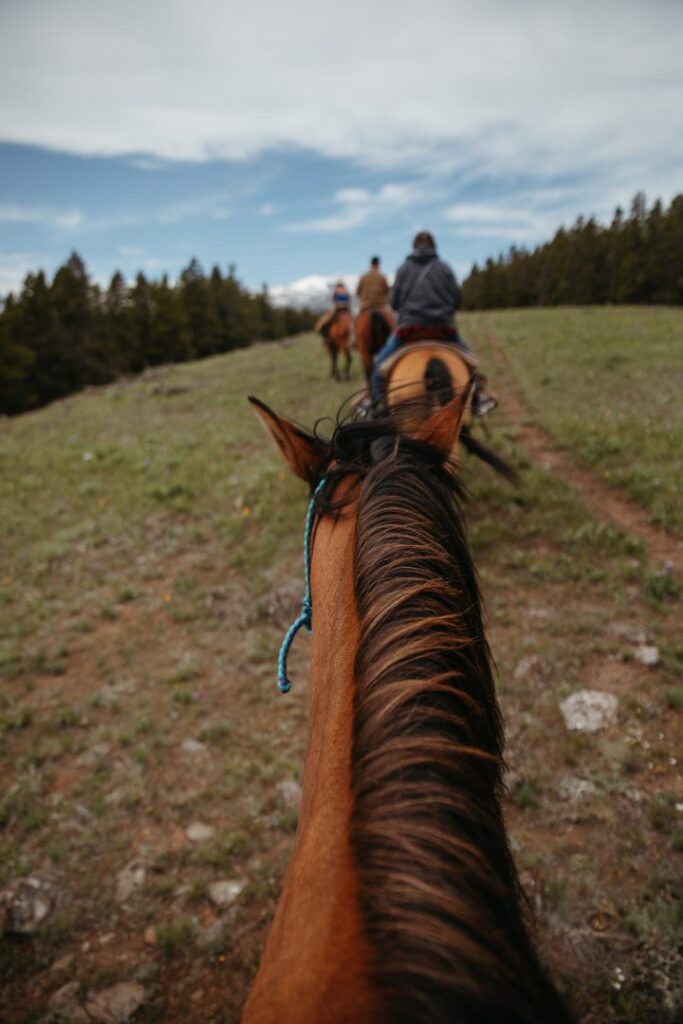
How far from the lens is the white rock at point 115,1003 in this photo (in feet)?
8.00

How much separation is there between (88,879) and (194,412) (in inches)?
539

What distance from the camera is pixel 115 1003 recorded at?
8.18 ft

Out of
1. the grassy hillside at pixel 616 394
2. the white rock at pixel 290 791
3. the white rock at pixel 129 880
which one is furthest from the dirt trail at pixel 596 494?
the white rock at pixel 129 880

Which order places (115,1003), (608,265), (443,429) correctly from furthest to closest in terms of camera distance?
(608,265)
(115,1003)
(443,429)

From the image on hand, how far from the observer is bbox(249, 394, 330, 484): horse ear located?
6.79ft

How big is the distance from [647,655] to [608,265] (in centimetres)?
6363

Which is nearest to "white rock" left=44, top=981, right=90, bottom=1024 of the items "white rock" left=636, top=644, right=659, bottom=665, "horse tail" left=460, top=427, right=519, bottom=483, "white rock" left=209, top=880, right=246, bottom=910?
"white rock" left=209, top=880, right=246, bottom=910

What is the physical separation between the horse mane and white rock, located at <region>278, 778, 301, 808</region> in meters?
2.69

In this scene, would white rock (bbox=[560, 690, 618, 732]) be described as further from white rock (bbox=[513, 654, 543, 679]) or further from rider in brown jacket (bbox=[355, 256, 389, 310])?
rider in brown jacket (bbox=[355, 256, 389, 310])

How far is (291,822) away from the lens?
10.9ft

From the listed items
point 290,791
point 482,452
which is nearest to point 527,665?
point 482,452

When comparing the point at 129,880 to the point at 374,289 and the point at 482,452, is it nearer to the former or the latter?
the point at 482,452

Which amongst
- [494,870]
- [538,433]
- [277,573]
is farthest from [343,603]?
[538,433]

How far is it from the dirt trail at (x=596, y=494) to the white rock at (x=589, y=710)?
203cm
